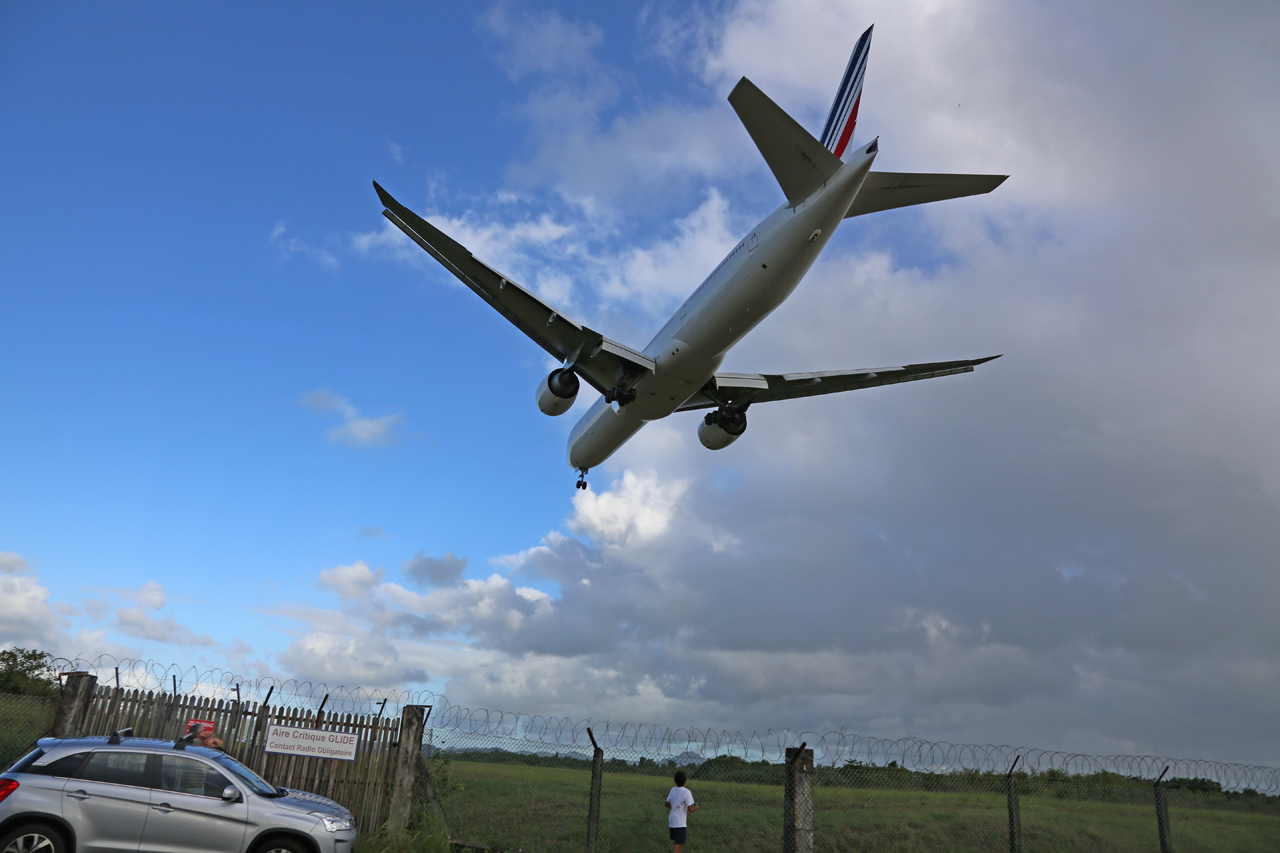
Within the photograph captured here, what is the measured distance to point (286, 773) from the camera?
11.7 meters

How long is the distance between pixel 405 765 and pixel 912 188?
14.4m

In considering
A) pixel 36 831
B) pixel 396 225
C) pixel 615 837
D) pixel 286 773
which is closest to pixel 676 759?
pixel 615 837

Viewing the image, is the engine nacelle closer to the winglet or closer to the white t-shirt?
the winglet

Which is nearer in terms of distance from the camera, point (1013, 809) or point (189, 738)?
point (189, 738)

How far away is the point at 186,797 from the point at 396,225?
12.8m

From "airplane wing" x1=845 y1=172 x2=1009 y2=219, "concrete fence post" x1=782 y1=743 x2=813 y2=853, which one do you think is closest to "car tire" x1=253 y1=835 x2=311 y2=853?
"concrete fence post" x1=782 y1=743 x2=813 y2=853

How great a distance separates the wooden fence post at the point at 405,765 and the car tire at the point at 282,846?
2758mm

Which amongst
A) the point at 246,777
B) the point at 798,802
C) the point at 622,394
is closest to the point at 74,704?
the point at 246,777

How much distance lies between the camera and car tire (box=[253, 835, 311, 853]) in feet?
27.7

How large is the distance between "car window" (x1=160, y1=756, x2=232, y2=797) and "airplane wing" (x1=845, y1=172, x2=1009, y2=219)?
1423 cm

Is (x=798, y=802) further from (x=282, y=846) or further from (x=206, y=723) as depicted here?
(x=206, y=723)

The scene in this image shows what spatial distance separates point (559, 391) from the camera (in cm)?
1997

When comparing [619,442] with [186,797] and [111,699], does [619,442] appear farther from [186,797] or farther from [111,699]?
[186,797]

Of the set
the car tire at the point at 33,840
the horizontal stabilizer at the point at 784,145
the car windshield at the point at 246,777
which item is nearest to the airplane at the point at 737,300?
the horizontal stabilizer at the point at 784,145
